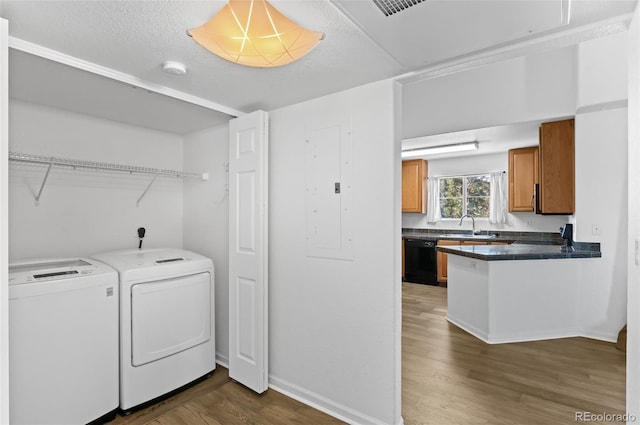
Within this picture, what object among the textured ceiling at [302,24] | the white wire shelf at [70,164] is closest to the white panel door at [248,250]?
the textured ceiling at [302,24]

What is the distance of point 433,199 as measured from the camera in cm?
643

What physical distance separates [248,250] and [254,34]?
1708 millimetres

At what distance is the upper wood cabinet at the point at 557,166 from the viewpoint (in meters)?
3.77

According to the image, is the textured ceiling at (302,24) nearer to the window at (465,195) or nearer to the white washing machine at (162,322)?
the white washing machine at (162,322)

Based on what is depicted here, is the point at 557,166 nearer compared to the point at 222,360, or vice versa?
the point at 222,360

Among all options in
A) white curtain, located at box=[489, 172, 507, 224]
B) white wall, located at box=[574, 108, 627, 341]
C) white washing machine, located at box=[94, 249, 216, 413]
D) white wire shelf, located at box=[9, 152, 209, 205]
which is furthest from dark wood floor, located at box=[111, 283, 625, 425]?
white curtain, located at box=[489, 172, 507, 224]

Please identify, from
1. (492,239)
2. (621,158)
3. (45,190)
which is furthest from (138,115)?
(492,239)

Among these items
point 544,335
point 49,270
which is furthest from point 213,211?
point 544,335

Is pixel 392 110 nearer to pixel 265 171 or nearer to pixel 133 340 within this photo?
pixel 265 171

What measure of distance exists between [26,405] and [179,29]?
2178 mm

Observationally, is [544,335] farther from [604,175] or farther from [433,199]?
[433,199]

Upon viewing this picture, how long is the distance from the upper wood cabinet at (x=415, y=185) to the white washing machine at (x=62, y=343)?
5281mm

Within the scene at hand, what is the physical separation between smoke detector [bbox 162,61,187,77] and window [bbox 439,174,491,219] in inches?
218

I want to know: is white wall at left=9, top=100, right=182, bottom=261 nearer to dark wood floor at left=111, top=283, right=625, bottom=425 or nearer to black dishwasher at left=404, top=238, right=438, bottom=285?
dark wood floor at left=111, top=283, right=625, bottom=425
